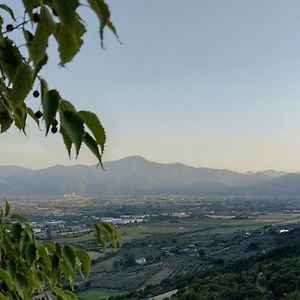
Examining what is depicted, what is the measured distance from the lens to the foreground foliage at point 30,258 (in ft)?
4.62

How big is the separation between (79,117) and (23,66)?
0.12 m

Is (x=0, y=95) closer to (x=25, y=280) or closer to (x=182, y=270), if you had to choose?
(x=25, y=280)

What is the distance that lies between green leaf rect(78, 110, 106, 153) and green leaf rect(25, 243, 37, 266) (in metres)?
0.77

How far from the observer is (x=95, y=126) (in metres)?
0.76

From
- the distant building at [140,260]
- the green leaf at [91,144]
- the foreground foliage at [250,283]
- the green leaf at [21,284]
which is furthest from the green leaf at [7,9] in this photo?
the distant building at [140,260]

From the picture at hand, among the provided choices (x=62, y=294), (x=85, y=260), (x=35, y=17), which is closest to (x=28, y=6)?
(x=35, y=17)

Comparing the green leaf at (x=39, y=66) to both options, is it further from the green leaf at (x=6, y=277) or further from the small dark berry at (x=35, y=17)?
the green leaf at (x=6, y=277)

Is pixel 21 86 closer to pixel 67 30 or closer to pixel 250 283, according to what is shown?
pixel 67 30

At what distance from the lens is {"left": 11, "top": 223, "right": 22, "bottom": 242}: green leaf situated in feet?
4.97

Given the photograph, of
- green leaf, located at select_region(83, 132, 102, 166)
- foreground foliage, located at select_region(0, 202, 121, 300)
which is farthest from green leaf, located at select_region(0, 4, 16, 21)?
foreground foliage, located at select_region(0, 202, 121, 300)

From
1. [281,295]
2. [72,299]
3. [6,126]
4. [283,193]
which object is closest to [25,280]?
[72,299]

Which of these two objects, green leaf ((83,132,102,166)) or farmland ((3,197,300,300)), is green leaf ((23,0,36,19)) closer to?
green leaf ((83,132,102,166))

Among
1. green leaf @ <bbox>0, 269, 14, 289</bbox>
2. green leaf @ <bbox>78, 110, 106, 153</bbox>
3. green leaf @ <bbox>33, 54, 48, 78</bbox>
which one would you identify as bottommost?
green leaf @ <bbox>0, 269, 14, 289</bbox>

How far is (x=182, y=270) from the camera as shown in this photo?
46.9 metres
